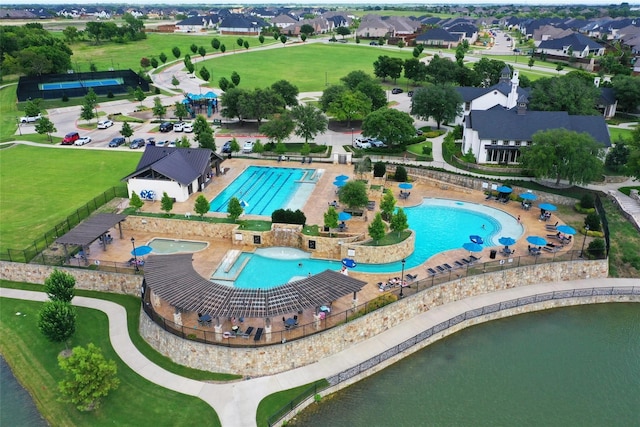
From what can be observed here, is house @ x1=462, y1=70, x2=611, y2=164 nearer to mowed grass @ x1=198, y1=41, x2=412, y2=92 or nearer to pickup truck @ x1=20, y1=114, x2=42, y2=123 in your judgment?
mowed grass @ x1=198, y1=41, x2=412, y2=92

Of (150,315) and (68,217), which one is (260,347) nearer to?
(150,315)

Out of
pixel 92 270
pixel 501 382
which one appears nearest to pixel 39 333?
pixel 92 270

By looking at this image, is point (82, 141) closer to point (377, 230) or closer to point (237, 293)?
point (237, 293)

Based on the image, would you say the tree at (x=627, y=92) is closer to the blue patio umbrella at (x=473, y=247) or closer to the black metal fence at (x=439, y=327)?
the black metal fence at (x=439, y=327)

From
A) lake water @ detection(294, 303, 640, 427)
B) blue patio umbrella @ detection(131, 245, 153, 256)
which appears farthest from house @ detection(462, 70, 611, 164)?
blue patio umbrella @ detection(131, 245, 153, 256)

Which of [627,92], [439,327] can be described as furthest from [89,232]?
[627,92]

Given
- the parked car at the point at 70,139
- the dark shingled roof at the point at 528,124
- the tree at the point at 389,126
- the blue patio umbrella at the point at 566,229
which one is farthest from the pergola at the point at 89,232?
the dark shingled roof at the point at 528,124
